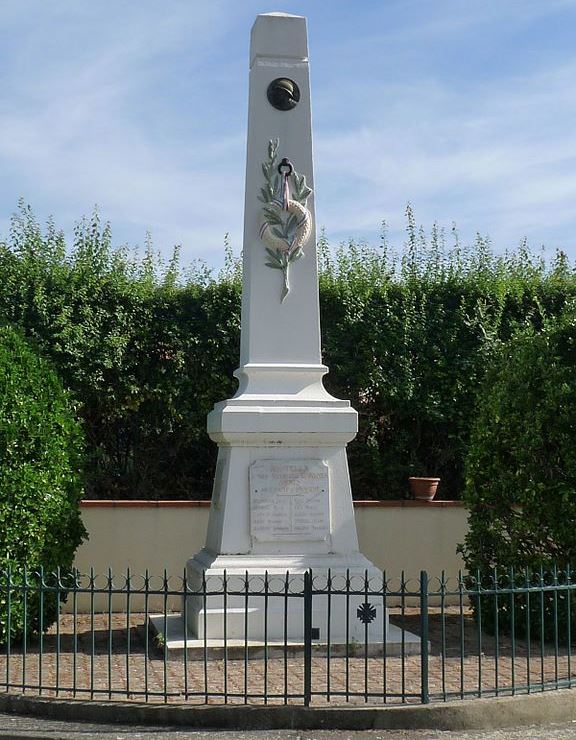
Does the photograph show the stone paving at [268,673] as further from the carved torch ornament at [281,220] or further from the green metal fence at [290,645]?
the carved torch ornament at [281,220]

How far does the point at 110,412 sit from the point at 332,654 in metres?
5.44

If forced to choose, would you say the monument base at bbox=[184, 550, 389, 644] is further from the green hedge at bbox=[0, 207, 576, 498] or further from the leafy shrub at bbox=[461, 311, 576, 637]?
the green hedge at bbox=[0, 207, 576, 498]

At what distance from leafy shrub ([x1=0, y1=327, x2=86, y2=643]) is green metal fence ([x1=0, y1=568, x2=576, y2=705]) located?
0.09 m

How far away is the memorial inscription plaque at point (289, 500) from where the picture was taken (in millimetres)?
9461

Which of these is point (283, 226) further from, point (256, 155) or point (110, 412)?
point (110, 412)

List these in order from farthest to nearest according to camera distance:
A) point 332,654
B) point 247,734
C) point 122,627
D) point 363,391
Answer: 1. point 363,391
2. point 122,627
3. point 332,654
4. point 247,734

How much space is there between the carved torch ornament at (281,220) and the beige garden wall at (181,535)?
3754 mm

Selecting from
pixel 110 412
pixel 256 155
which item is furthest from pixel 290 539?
pixel 110 412

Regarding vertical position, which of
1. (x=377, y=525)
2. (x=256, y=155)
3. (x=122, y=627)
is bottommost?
(x=122, y=627)

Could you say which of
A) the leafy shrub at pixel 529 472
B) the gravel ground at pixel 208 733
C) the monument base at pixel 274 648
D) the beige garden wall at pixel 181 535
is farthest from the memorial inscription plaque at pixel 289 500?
the beige garden wall at pixel 181 535

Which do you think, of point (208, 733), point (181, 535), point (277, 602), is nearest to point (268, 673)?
point (277, 602)

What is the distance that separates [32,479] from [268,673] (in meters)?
2.75

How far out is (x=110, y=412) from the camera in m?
13.3

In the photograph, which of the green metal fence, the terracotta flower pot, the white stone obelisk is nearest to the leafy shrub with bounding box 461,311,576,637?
the green metal fence
